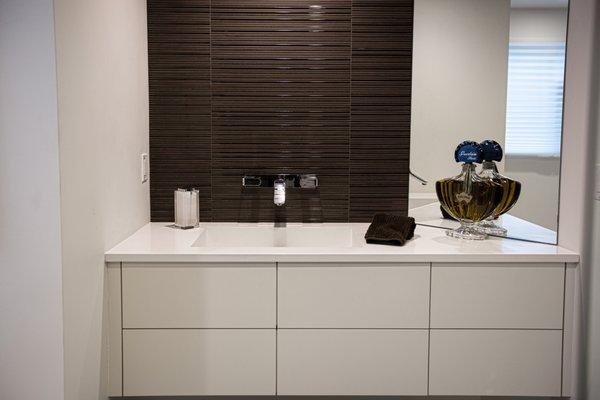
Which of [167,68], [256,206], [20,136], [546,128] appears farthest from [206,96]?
[546,128]

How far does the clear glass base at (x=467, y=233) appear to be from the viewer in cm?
258

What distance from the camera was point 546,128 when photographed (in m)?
2.51

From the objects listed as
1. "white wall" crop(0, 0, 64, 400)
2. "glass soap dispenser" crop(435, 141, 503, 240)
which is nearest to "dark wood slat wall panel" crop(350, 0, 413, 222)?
"glass soap dispenser" crop(435, 141, 503, 240)

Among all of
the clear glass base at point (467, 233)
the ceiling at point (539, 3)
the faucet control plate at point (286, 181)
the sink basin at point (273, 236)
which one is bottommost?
the sink basin at point (273, 236)

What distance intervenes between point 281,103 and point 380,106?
0.42 m

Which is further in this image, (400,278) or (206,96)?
(206,96)

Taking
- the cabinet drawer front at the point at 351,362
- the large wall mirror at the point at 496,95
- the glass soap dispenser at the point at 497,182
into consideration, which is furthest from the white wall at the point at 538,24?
the cabinet drawer front at the point at 351,362

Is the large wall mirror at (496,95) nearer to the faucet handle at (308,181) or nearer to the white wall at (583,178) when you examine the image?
the white wall at (583,178)

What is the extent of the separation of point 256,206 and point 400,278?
86cm

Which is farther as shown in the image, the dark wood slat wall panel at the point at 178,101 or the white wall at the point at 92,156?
the dark wood slat wall panel at the point at 178,101

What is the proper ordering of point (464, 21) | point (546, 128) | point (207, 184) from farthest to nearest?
point (207, 184), point (464, 21), point (546, 128)

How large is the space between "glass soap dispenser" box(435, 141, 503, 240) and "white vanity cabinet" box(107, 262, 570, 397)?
1.19 ft

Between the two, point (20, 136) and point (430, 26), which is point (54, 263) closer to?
point (20, 136)

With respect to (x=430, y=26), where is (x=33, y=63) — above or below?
below
